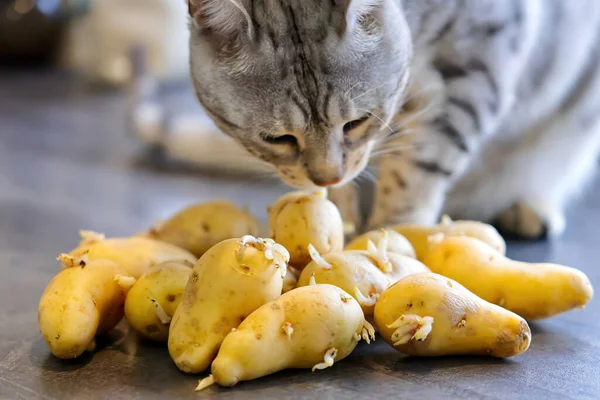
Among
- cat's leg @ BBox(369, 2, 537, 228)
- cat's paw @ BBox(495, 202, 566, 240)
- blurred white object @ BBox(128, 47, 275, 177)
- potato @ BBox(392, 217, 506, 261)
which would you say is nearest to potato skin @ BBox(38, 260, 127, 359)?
potato @ BBox(392, 217, 506, 261)

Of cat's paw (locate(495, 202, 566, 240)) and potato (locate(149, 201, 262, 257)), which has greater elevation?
potato (locate(149, 201, 262, 257))

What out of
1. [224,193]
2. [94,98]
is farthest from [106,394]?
[94,98]

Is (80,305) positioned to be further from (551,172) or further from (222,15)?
(551,172)

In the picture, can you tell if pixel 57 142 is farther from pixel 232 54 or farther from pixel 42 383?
pixel 42 383

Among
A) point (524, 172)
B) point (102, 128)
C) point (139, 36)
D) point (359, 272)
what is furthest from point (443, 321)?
point (139, 36)

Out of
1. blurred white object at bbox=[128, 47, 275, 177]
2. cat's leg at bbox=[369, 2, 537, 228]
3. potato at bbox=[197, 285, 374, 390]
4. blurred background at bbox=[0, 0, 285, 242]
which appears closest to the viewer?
potato at bbox=[197, 285, 374, 390]

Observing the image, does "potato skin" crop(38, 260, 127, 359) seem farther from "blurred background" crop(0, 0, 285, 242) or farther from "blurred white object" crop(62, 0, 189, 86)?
"blurred white object" crop(62, 0, 189, 86)

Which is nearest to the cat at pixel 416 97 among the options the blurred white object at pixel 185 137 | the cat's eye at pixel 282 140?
the cat's eye at pixel 282 140
